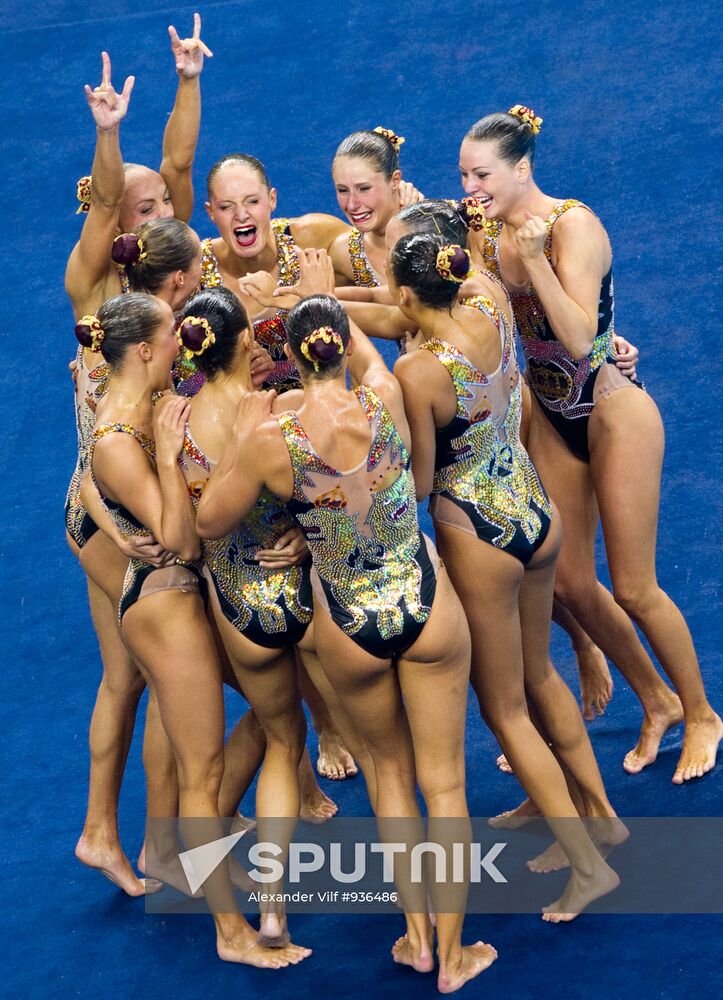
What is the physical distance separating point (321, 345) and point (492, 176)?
1079 millimetres

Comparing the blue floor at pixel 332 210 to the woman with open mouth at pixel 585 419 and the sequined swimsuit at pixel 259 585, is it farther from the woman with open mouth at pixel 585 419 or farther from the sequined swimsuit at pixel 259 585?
the sequined swimsuit at pixel 259 585

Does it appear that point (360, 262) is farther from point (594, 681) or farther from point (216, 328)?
point (594, 681)

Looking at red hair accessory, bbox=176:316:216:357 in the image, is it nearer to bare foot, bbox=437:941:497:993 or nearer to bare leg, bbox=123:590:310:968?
bare leg, bbox=123:590:310:968

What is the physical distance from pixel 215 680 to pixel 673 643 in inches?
54.7

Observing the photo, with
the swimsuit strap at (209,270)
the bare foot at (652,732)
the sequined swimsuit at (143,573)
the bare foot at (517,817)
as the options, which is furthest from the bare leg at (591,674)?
the swimsuit strap at (209,270)

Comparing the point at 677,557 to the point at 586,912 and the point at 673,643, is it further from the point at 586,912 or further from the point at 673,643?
the point at 586,912

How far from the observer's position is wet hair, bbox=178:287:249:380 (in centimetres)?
394

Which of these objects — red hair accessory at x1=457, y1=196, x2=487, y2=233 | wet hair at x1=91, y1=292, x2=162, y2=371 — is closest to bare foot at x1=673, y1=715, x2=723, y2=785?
red hair accessory at x1=457, y1=196, x2=487, y2=233

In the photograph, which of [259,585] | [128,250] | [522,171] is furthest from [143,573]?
[522,171]

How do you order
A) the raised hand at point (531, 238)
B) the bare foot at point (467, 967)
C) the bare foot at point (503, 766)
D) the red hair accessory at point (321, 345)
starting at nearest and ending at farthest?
the red hair accessory at point (321, 345)
the bare foot at point (467, 967)
the raised hand at point (531, 238)
the bare foot at point (503, 766)

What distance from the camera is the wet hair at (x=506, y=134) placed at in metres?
4.56

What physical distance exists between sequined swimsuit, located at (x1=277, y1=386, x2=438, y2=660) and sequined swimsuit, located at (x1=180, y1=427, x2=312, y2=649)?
0.42ft

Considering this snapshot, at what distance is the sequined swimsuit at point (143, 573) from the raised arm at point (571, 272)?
112 centimetres

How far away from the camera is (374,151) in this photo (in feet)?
15.6
